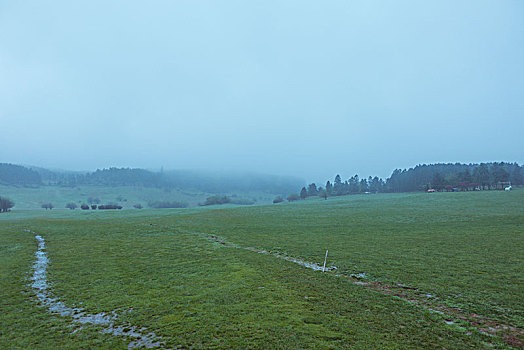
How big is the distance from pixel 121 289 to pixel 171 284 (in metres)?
2.98

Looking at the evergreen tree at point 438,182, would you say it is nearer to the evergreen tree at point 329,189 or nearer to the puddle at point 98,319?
the evergreen tree at point 329,189

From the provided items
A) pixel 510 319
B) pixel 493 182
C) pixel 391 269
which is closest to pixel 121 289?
pixel 391 269

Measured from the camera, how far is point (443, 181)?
456ft

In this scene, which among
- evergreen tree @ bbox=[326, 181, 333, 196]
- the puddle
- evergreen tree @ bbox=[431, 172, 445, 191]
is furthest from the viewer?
evergreen tree @ bbox=[326, 181, 333, 196]

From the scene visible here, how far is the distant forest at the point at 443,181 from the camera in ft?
427

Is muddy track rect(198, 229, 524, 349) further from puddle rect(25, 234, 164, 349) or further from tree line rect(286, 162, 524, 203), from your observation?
tree line rect(286, 162, 524, 203)

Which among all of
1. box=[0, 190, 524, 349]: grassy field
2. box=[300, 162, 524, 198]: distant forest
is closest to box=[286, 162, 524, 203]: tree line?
box=[300, 162, 524, 198]: distant forest

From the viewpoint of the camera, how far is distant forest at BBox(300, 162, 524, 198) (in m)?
130

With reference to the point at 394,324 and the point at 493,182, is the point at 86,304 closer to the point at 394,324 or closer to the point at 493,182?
the point at 394,324

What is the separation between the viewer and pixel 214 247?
32.9 m

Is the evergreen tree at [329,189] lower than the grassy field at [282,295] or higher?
higher

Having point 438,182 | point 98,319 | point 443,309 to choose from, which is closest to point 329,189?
point 438,182

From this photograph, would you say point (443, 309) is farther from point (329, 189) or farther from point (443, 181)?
point (329, 189)

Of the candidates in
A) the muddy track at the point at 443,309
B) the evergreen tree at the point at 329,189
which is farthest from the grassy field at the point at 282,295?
the evergreen tree at the point at 329,189
